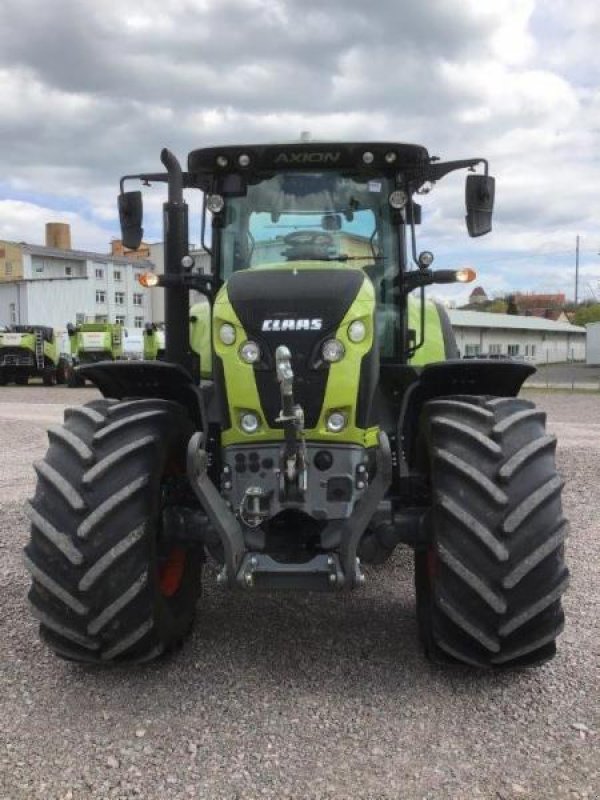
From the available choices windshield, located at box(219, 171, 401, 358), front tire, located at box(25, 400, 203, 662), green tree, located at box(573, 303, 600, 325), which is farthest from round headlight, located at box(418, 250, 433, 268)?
green tree, located at box(573, 303, 600, 325)

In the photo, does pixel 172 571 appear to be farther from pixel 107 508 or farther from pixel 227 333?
pixel 227 333

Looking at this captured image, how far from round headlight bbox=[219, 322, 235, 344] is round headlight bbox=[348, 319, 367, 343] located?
20.7 inches

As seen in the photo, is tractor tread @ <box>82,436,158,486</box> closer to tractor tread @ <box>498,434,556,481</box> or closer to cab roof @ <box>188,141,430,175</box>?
tractor tread @ <box>498,434,556,481</box>

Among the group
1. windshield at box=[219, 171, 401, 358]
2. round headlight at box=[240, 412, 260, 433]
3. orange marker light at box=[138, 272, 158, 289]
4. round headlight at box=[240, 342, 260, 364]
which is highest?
windshield at box=[219, 171, 401, 358]

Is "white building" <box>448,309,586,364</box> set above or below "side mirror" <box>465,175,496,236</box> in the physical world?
below

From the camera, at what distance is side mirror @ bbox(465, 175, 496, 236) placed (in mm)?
4668

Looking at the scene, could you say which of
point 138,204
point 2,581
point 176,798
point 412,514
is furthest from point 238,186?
point 176,798

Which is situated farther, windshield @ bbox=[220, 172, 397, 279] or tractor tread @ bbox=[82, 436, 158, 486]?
windshield @ bbox=[220, 172, 397, 279]

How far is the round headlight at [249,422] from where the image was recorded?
12.0 feet

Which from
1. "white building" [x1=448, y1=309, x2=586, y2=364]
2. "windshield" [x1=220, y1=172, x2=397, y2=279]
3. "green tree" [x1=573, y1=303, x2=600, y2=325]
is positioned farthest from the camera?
"green tree" [x1=573, y1=303, x2=600, y2=325]

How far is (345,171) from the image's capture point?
462 centimetres

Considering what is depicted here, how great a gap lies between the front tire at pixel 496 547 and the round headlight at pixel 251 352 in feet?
2.92

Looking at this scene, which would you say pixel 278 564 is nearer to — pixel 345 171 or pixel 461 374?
pixel 461 374

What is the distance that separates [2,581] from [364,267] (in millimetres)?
2943
